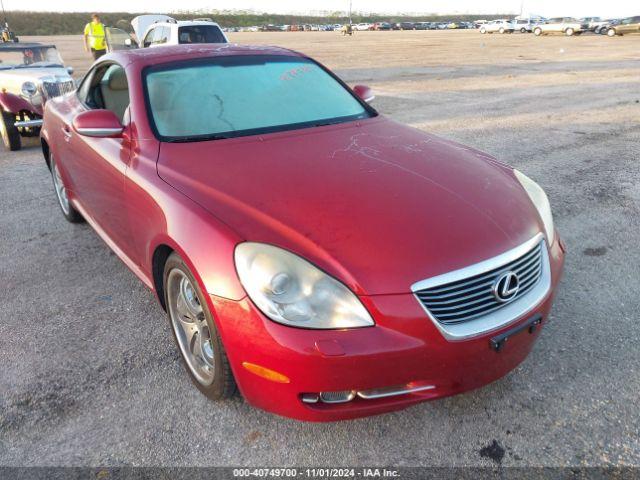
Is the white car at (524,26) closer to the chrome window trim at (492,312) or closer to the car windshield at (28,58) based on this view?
the car windshield at (28,58)

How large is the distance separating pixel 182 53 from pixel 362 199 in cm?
192

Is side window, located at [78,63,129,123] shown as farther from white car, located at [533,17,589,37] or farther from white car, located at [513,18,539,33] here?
white car, located at [513,18,539,33]

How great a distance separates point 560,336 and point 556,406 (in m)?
0.58

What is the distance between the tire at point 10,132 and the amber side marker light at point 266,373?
6774 millimetres

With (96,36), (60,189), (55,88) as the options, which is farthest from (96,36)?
(60,189)

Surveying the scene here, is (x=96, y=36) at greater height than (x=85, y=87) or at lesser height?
greater

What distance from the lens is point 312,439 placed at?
7.22 feet

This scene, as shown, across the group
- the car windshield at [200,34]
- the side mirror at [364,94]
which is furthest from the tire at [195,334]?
the car windshield at [200,34]

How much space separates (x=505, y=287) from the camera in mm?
2023

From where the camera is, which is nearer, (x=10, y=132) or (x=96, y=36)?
(x=10, y=132)

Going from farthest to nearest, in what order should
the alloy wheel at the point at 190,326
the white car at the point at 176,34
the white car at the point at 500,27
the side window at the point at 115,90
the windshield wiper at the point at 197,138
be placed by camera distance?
the white car at the point at 500,27 < the white car at the point at 176,34 < the side window at the point at 115,90 < the windshield wiper at the point at 197,138 < the alloy wheel at the point at 190,326

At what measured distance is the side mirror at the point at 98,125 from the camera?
9.60ft

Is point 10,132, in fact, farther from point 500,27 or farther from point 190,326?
point 500,27

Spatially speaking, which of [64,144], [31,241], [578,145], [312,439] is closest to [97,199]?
[64,144]
